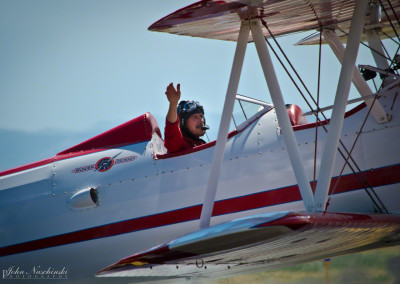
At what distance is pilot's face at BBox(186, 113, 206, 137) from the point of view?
6453mm

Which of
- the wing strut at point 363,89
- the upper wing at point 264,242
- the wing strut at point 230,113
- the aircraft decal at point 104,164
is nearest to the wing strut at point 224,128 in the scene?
the wing strut at point 230,113

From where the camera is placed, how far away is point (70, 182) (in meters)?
6.15

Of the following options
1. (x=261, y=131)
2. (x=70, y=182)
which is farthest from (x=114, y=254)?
(x=261, y=131)

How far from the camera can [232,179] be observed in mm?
5645

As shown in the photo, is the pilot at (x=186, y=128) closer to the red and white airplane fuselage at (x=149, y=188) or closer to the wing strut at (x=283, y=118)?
the red and white airplane fuselage at (x=149, y=188)

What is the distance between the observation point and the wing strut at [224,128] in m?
5.12

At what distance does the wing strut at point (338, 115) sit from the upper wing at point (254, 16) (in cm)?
58

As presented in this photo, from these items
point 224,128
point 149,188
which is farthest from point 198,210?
point 224,128

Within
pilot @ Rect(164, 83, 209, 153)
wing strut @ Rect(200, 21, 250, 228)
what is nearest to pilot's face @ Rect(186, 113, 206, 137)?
pilot @ Rect(164, 83, 209, 153)

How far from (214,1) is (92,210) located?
8.21 ft

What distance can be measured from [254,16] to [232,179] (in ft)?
5.08

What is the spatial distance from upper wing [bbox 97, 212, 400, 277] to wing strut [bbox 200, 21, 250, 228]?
0.44 m

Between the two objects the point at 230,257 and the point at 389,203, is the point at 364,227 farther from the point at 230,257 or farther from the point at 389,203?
the point at 230,257

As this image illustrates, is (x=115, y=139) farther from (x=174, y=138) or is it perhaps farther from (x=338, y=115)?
(x=338, y=115)
